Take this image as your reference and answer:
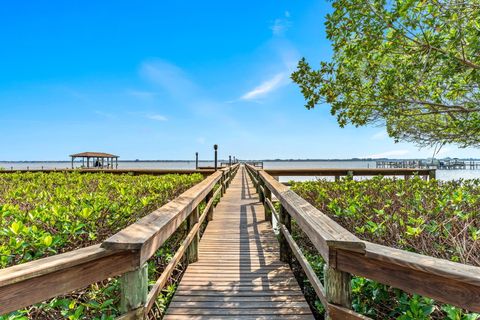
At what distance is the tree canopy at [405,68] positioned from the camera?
3.87 metres

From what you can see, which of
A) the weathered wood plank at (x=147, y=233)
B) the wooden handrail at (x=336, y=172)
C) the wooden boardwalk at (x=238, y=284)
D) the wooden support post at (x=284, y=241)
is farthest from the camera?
the wooden handrail at (x=336, y=172)

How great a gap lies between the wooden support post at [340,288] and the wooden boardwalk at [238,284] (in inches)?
40.5

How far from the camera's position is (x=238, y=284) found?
3.14 meters

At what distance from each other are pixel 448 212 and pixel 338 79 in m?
3.60

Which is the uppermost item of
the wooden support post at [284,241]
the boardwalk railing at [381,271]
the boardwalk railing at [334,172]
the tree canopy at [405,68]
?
the tree canopy at [405,68]

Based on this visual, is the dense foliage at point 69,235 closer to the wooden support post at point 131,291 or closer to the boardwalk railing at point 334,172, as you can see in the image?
the wooden support post at point 131,291

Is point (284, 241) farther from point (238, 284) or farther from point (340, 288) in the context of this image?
point (340, 288)

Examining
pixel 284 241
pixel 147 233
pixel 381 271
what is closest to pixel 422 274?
pixel 381 271

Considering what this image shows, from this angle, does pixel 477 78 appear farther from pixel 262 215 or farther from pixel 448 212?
pixel 262 215

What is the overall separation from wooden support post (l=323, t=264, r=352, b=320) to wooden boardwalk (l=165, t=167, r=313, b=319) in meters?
1.03

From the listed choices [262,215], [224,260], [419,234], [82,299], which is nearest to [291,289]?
[224,260]

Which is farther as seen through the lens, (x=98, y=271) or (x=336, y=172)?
(x=336, y=172)

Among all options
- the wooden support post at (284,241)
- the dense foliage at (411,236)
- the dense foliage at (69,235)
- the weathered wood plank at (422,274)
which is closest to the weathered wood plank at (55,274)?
the dense foliage at (69,235)

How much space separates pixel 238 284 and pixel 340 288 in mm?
1770
